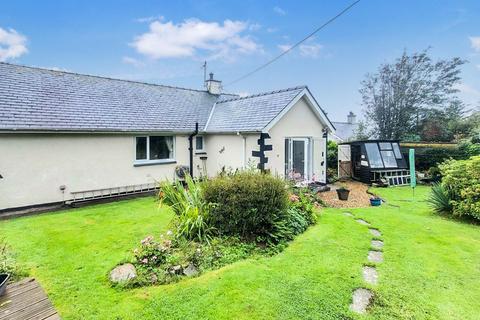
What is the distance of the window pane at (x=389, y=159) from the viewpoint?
57.4ft

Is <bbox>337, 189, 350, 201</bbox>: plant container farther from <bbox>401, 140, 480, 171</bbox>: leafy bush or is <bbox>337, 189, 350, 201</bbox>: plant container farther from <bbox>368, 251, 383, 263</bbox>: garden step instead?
<bbox>401, 140, 480, 171</bbox>: leafy bush

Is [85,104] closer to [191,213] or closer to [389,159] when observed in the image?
[191,213]

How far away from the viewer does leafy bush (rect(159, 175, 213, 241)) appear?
614 cm

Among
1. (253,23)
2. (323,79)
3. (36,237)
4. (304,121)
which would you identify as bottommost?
(36,237)

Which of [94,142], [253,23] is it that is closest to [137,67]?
[253,23]

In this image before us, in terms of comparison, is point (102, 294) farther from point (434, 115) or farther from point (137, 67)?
point (434, 115)

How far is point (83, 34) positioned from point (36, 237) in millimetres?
14026

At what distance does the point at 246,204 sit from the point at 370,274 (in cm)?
275

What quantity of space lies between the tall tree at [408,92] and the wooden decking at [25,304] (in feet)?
97.1

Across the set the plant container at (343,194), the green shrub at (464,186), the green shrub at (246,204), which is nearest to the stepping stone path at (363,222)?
the green shrub at (246,204)

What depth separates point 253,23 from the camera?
18.0 meters

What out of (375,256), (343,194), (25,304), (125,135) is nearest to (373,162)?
(343,194)

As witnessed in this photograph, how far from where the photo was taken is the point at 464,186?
29.9 ft

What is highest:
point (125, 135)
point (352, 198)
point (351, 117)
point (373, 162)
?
point (351, 117)
